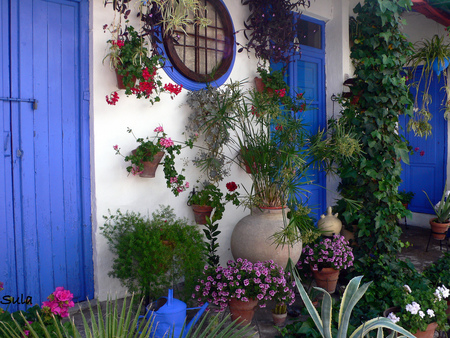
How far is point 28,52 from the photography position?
3.10 meters

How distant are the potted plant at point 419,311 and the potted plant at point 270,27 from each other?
2636 millimetres

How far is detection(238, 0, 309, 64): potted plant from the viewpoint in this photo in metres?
4.29

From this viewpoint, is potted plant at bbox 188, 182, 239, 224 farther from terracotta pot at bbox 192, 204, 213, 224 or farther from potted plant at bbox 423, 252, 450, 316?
potted plant at bbox 423, 252, 450, 316

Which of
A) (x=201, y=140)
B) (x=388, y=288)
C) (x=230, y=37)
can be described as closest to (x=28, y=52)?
(x=201, y=140)

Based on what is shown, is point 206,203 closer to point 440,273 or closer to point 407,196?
point 440,273

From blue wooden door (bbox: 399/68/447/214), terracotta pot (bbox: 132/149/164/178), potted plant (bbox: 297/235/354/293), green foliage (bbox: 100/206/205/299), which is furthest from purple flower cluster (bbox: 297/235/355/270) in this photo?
blue wooden door (bbox: 399/68/447/214)

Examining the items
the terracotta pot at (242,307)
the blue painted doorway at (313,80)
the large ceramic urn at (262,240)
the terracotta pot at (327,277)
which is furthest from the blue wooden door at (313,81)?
the terracotta pot at (242,307)

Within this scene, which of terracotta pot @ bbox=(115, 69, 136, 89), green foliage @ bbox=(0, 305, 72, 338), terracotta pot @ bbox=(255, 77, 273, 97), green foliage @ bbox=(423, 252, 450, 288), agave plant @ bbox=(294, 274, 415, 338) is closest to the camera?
green foliage @ bbox=(0, 305, 72, 338)

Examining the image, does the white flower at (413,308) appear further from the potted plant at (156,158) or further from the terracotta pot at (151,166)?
the terracotta pot at (151,166)

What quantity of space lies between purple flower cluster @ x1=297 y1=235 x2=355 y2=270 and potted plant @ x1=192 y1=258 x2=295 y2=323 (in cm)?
71

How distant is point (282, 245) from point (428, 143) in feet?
13.4

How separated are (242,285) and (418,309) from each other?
1310 millimetres

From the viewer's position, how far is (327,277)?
3.83 meters

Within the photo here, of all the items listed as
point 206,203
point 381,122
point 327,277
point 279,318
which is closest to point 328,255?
point 327,277
